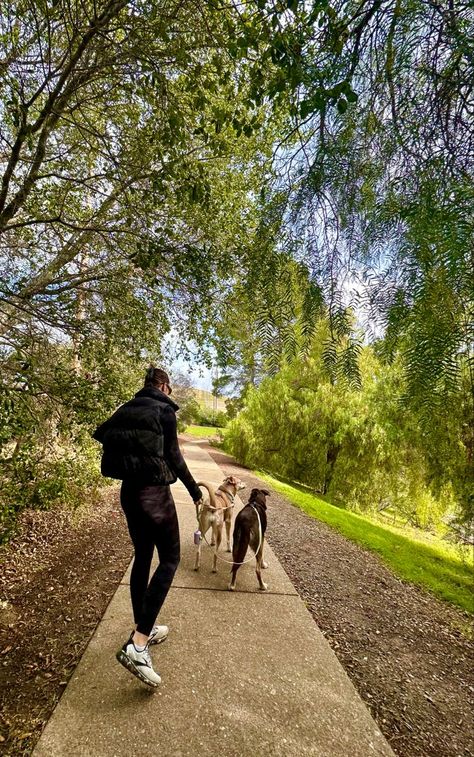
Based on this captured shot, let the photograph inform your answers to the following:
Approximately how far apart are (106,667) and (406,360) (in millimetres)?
2994

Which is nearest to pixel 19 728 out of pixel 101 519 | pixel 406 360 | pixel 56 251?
pixel 406 360

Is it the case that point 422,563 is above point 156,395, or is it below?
below

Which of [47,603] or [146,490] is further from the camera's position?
[47,603]

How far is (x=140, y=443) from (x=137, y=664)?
4.70ft

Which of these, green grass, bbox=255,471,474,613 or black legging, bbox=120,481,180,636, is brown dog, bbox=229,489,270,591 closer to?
black legging, bbox=120,481,180,636

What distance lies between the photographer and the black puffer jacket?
2389 mm

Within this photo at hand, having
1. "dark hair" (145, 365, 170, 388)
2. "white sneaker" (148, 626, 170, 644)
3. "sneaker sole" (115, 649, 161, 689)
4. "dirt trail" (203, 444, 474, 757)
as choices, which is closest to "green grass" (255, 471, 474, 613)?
"dirt trail" (203, 444, 474, 757)

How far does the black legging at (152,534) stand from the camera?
2371 millimetres

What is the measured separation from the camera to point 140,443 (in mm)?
2400

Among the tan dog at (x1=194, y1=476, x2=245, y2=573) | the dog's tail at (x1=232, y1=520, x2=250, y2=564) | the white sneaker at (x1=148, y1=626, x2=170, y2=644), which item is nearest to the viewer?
the white sneaker at (x1=148, y1=626, x2=170, y2=644)

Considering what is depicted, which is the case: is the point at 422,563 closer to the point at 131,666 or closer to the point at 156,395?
the point at 131,666

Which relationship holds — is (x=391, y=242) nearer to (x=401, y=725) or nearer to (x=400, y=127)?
(x=400, y=127)

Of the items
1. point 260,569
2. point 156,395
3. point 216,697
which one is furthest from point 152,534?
point 260,569

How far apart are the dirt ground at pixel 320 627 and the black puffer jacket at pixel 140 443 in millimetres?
1534
